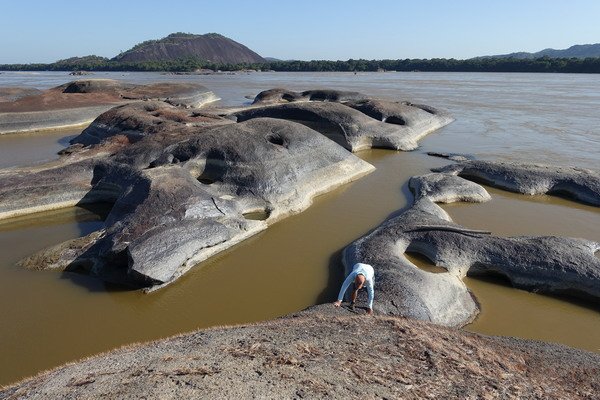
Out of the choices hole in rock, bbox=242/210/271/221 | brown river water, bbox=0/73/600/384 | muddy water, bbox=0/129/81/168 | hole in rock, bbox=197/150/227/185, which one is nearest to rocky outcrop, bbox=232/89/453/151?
brown river water, bbox=0/73/600/384

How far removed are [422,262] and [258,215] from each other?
5.05 meters

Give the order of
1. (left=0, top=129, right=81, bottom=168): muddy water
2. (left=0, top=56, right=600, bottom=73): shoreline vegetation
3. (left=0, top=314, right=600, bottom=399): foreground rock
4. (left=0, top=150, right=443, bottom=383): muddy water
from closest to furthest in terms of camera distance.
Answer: (left=0, top=314, right=600, bottom=399): foreground rock < (left=0, top=150, right=443, bottom=383): muddy water < (left=0, top=129, right=81, bottom=168): muddy water < (left=0, top=56, right=600, bottom=73): shoreline vegetation

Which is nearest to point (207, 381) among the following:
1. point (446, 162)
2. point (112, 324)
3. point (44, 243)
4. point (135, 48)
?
point (112, 324)

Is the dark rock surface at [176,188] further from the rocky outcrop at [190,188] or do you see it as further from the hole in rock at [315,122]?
the hole in rock at [315,122]

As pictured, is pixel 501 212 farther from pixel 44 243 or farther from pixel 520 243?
pixel 44 243

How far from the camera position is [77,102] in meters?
32.7

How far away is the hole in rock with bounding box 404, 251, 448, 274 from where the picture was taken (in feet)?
33.1

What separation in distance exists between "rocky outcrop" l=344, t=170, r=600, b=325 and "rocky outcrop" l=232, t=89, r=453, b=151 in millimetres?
11292

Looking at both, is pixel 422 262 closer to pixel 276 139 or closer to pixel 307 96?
pixel 276 139

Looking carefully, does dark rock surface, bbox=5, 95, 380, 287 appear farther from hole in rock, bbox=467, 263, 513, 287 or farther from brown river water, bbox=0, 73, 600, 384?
hole in rock, bbox=467, 263, 513, 287

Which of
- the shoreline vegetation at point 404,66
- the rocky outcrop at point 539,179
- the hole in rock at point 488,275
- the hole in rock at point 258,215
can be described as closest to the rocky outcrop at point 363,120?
the rocky outcrop at point 539,179

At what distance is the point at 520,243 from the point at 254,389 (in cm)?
798

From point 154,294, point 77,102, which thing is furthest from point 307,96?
point 154,294

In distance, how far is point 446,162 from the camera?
19875 millimetres
